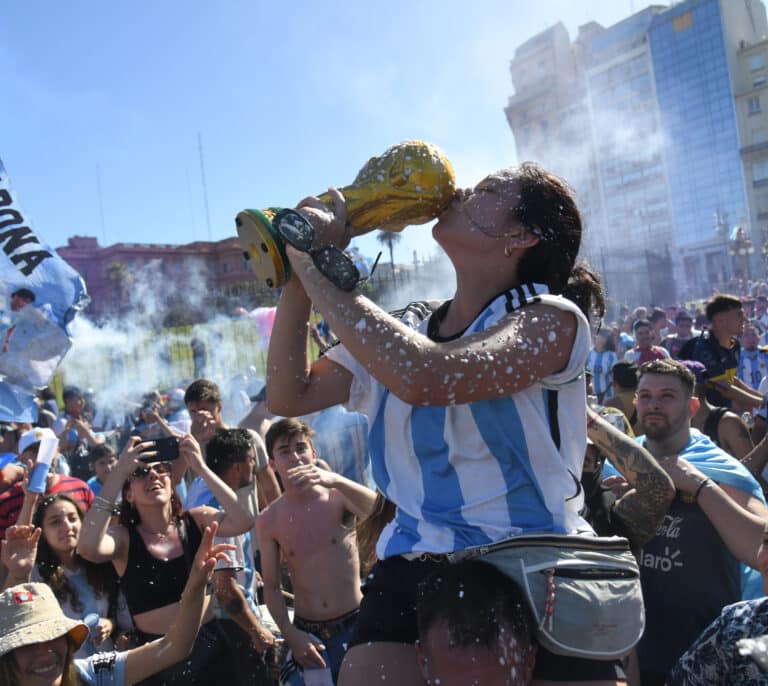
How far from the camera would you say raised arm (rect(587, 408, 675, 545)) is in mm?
2768

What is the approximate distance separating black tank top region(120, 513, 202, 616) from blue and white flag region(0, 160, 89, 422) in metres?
1.98

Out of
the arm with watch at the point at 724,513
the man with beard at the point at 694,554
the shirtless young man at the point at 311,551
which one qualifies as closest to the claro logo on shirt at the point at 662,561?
the man with beard at the point at 694,554

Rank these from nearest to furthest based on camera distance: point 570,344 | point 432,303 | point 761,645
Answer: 1. point 761,645
2. point 570,344
3. point 432,303

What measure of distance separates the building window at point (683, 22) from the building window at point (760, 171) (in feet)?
52.0

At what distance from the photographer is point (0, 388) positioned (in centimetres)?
537

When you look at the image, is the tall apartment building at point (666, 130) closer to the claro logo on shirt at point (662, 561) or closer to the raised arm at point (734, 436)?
the raised arm at point (734, 436)

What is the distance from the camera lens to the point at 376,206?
6.80ft

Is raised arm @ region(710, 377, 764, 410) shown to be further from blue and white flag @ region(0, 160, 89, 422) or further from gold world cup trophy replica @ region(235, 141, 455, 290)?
blue and white flag @ region(0, 160, 89, 422)

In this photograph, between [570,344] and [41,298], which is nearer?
[570,344]

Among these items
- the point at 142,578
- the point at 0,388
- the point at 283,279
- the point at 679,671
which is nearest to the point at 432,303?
the point at 283,279

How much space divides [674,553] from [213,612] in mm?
2564

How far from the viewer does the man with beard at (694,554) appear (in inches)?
117

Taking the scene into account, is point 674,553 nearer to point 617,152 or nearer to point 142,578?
point 142,578

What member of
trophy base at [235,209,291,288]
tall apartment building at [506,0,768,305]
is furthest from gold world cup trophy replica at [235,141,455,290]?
tall apartment building at [506,0,768,305]
